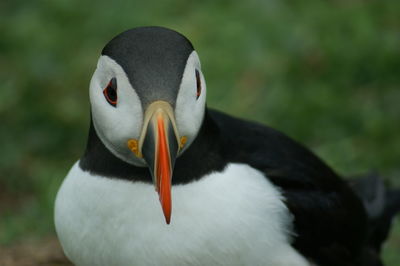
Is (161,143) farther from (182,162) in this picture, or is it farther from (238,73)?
(238,73)

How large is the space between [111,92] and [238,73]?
431 cm

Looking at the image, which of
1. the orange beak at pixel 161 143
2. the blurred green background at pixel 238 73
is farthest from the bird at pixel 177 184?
the blurred green background at pixel 238 73

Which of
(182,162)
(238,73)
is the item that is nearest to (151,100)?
(182,162)

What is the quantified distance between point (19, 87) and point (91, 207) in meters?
4.33

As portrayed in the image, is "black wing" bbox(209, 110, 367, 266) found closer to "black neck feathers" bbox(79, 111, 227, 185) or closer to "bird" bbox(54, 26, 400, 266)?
"bird" bbox(54, 26, 400, 266)

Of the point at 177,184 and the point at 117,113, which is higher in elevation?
the point at 117,113

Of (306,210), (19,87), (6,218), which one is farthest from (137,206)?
(19,87)

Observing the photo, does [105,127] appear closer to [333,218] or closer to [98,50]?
[333,218]

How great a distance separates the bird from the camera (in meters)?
3.52

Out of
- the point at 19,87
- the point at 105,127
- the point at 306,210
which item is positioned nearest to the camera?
the point at 105,127

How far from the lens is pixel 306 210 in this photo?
4.27 m

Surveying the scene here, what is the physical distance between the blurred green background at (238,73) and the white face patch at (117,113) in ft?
9.86

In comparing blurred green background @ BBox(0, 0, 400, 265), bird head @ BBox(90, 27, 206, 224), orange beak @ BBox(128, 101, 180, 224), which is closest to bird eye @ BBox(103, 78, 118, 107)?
bird head @ BBox(90, 27, 206, 224)

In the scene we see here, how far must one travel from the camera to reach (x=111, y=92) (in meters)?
3.60
